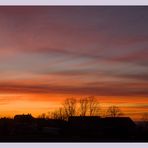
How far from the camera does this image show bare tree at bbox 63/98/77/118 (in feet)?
29.5

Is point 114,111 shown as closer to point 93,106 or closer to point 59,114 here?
point 93,106

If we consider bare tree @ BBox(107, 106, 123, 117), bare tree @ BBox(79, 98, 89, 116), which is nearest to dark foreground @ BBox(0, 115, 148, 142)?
bare tree @ BBox(107, 106, 123, 117)

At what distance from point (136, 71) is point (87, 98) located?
1.14 metres

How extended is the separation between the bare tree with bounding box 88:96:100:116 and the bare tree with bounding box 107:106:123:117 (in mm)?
227

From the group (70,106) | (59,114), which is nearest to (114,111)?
(70,106)

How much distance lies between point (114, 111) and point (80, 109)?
2.18 feet

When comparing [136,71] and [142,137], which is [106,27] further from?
[142,137]

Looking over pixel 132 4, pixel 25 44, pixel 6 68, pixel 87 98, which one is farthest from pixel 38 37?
pixel 132 4

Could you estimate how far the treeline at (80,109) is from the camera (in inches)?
350

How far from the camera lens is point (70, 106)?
367 inches

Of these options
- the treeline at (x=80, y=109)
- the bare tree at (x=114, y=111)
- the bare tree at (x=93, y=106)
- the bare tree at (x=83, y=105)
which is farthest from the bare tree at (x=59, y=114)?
the bare tree at (x=114, y=111)

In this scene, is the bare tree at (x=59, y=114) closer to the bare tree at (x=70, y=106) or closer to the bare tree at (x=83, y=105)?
the bare tree at (x=70, y=106)

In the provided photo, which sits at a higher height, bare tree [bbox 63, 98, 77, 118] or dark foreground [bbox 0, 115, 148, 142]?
bare tree [bbox 63, 98, 77, 118]

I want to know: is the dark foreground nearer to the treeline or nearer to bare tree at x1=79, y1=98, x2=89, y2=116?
the treeline
